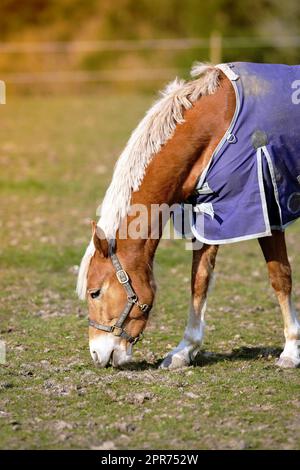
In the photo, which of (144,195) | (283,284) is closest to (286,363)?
(283,284)

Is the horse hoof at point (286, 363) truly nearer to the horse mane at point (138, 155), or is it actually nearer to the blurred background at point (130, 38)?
the horse mane at point (138, 155)

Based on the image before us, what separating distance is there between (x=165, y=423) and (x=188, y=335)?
106cm

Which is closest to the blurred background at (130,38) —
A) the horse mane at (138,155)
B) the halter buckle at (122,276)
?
the horse mane at (138,155)

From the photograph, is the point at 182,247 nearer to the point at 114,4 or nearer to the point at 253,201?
the point at 253,201

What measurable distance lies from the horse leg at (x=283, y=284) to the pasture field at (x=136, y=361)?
0.14 meters

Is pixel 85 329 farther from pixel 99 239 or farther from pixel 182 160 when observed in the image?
pixel 182 160

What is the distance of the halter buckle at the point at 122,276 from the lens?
461cm

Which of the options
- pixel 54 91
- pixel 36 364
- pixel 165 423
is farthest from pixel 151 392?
pixel 54 91

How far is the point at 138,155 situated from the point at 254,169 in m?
0.67

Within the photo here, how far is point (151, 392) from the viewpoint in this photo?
4449 millimetres

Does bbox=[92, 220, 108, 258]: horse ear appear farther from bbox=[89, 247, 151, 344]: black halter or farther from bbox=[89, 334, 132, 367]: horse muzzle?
bbox=[89, 334, 132, 367]: horse muzzle

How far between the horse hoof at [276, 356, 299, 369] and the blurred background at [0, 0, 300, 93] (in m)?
14.1

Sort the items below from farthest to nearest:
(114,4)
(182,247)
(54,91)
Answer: (114,4)
(54,91)
(182,247)
